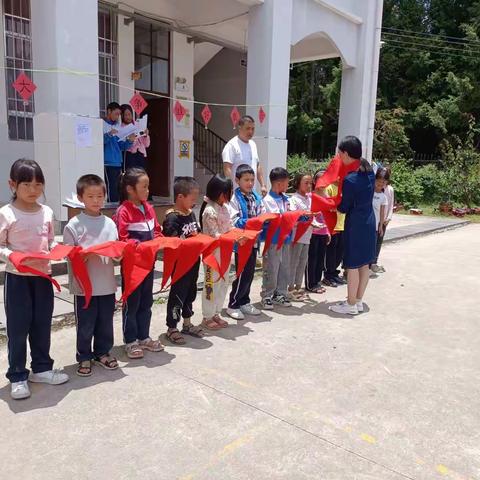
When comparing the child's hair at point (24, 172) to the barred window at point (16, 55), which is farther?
the barred window at point (16, 55)

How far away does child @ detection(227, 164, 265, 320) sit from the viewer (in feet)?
15.7

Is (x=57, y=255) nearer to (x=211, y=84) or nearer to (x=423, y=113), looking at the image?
(x=211, y=84)

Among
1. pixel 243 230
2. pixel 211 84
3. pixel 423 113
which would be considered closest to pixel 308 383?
pixel 243 230

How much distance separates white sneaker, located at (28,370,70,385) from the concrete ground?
0.23ft

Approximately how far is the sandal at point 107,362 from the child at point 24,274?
15.8 inches

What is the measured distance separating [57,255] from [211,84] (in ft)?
39.8

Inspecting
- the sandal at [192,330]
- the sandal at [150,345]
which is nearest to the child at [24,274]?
the sandal at [150,345]

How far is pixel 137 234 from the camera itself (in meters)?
3.88

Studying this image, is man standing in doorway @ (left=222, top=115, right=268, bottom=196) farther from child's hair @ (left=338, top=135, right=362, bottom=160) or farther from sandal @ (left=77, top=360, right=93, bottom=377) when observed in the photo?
sandal @ (left=77, top=360, right=93, bottom=377)

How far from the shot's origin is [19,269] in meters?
3.11

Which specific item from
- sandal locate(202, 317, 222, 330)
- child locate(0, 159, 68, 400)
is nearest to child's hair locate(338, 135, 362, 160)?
sandal locate(202, 317, 222, 330)

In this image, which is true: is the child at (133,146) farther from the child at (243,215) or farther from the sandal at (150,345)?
the sandal at (150,345)

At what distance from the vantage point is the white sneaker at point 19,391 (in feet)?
10.5

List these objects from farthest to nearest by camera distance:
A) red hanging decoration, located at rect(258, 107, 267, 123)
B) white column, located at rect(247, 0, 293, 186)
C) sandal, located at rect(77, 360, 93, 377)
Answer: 1. red hanging decoration, located at rect(258, 107, 267, 123)
2. white column, located at rect(247, 0, 293, 186)
3. sandal, located at rect(77, 360, 93, 377)
